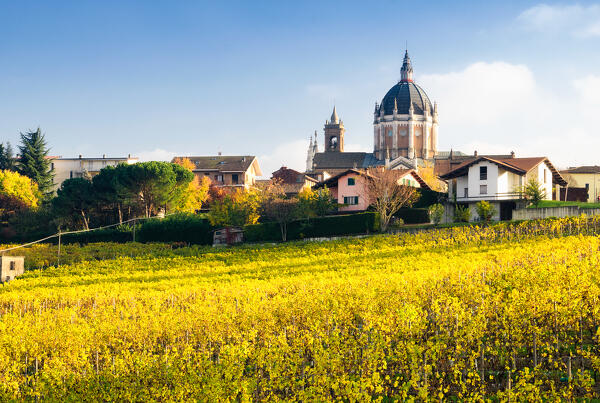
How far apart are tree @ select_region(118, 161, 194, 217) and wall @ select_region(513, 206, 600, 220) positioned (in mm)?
36388

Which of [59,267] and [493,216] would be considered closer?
[59,267]

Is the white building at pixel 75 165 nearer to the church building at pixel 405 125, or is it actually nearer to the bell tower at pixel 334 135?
the church building at pixel 405 125

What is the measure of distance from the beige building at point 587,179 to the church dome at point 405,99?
3405 inches

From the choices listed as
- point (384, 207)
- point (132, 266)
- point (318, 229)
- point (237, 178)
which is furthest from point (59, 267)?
point (237, 178)

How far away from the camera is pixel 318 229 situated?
58.8 m

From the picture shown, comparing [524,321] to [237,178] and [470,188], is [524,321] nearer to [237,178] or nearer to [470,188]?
[470,188]

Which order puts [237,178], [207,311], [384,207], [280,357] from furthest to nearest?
[237,178]
[384,207]
[207,311]
[280,357]

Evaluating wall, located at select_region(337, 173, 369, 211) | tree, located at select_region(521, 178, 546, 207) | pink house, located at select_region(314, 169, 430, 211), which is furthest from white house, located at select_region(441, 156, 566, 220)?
wall, located at select_region(337, 173, 369, 211)

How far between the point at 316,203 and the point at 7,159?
60312mm

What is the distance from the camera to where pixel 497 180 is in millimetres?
60344

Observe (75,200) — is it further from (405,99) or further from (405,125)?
(405,99)

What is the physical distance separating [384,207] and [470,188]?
32.1 ft

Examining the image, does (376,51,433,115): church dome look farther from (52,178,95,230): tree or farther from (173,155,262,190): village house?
(52,178,95,230): tree

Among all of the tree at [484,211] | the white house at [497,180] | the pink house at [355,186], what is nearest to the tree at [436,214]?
the tree at [484,211]
